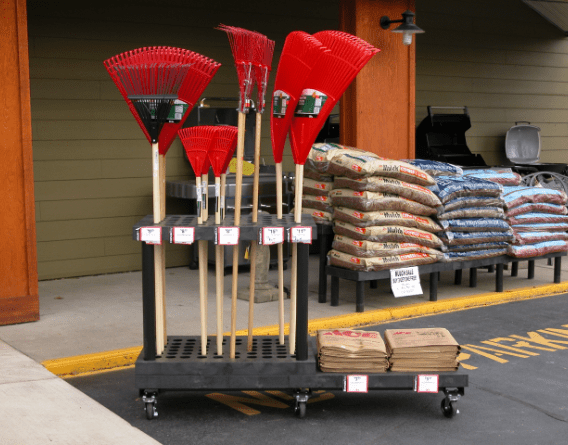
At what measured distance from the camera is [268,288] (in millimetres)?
6996

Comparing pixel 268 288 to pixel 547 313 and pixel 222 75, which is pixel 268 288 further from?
pixel 222 75

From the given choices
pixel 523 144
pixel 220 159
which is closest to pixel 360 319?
pixel 220 159

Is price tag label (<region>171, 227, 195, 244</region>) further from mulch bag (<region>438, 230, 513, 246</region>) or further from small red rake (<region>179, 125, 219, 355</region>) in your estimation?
mulch bag (<region>438, 230, 513, 246</region>)

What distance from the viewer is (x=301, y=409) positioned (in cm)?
413

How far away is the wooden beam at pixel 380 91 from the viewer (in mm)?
7859

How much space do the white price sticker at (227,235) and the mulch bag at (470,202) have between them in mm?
3339

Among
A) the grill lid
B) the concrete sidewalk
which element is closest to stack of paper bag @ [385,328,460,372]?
the concrete sidewalk

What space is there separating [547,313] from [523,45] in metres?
6.34

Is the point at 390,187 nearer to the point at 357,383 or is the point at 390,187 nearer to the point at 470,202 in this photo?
the point at 470,202

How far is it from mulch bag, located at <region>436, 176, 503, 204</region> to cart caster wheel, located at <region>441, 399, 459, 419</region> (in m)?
2.98

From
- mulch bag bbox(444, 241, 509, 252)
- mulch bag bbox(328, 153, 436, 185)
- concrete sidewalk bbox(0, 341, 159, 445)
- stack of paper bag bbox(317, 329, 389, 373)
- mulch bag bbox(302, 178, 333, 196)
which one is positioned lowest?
concrete sidewalk bbox(0, 341, 159, 445)

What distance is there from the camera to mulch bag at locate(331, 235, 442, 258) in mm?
6406

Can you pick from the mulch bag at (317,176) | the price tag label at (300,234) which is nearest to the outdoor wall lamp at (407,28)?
the mulch bag at (317,176)

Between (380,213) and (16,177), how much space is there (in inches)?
122
